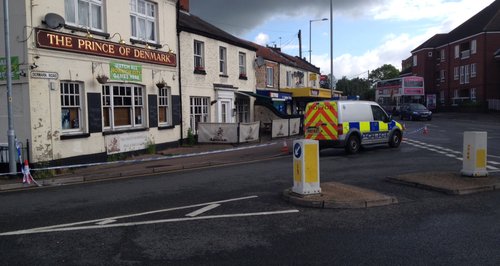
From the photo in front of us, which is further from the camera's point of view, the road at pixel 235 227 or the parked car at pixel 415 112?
the parked car at pixel 415 112

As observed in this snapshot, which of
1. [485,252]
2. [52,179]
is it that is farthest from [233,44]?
[485,252]

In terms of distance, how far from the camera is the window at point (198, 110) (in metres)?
21.2

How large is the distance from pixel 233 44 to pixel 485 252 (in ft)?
68.9

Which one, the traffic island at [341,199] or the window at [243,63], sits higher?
the window at [243,63]

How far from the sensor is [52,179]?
38.6 ft

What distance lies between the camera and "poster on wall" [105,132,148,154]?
615 inches

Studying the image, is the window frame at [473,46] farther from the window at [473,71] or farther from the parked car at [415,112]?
the parked car at [415,112]

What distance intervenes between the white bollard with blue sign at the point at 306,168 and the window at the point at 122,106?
976 centimetres

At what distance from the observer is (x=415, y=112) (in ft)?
134

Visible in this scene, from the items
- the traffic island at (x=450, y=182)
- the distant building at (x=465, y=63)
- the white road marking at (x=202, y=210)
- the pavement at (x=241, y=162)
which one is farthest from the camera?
the distant building at (x=465, y=63)

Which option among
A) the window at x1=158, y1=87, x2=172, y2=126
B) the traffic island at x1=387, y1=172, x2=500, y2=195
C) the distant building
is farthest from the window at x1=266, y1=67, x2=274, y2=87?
the distant building

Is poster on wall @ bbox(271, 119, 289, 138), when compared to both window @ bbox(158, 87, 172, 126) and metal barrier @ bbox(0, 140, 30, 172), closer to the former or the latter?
window @ bbox(158, 87, 172, 126)

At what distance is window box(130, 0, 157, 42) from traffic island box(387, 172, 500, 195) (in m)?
11.7

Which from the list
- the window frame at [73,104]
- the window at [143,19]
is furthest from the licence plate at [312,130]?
the window frame at [73,104]
